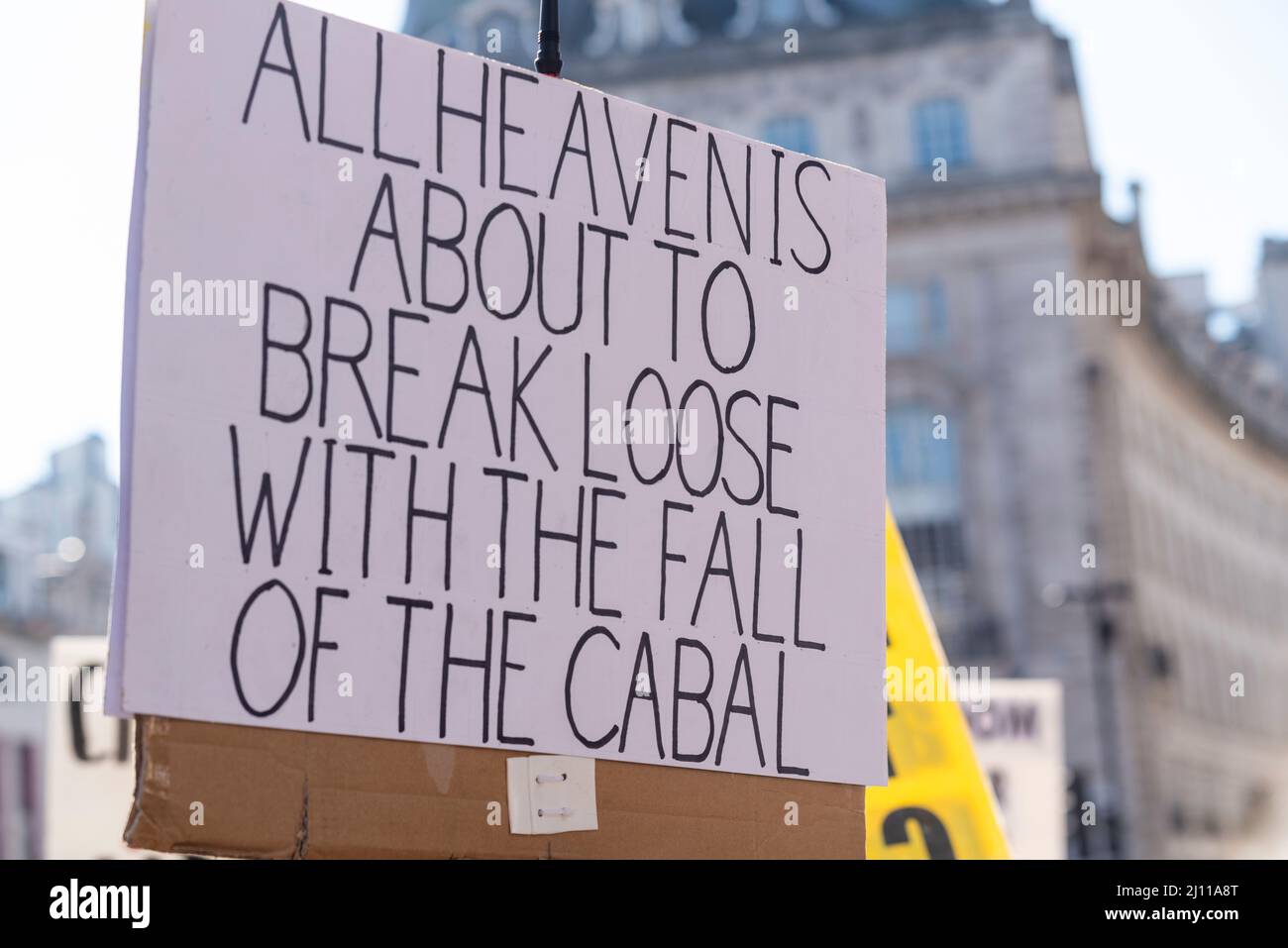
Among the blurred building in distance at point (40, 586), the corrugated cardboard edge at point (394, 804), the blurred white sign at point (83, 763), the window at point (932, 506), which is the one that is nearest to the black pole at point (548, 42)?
the corrugated cardboard edge at point (394, 804)

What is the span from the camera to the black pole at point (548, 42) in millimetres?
4250

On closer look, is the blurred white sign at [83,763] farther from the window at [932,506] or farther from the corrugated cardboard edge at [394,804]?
the window at [932,506]

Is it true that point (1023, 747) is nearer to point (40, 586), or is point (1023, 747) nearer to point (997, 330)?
point (997, 330)

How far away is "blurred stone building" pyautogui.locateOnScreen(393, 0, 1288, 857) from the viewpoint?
1577 inches

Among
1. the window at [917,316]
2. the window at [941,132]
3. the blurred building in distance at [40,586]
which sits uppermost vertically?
the window at [941,132]

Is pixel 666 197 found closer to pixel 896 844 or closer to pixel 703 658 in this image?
pixel 703 658

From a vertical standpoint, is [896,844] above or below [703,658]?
below

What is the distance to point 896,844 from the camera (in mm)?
5230

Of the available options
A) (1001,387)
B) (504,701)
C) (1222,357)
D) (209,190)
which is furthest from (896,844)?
(1222,357)

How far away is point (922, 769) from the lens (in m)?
5.24

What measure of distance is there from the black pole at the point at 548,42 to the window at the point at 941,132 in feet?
129

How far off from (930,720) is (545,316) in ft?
6.18

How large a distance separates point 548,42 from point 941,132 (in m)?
39.8

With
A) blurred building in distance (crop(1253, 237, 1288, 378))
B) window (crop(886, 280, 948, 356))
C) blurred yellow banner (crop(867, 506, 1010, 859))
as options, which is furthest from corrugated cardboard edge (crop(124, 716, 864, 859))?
blurred building in distance (crop(1253, 237, 1288, 378))
